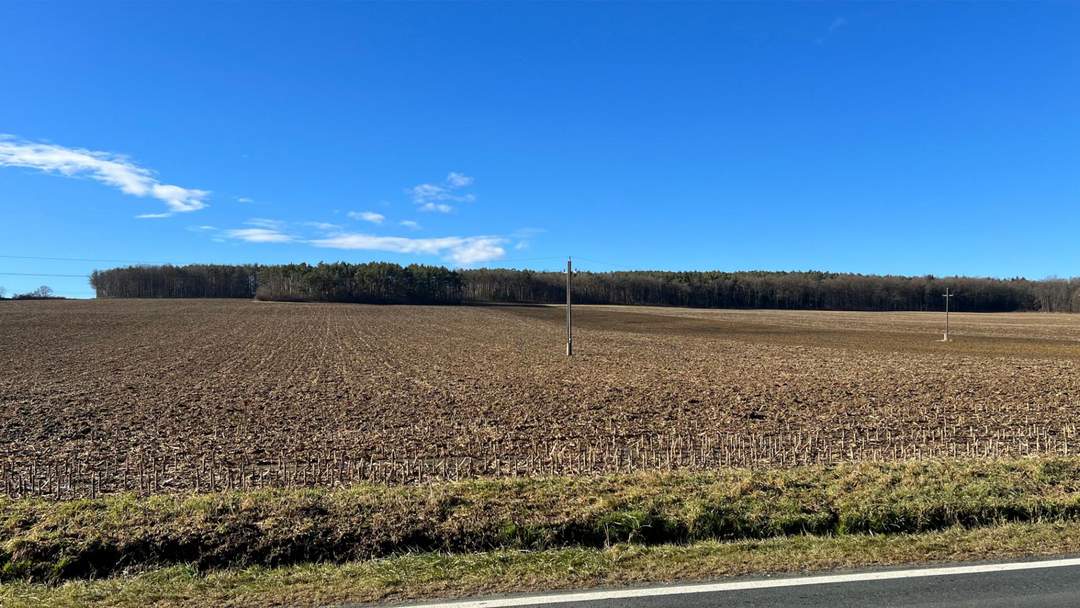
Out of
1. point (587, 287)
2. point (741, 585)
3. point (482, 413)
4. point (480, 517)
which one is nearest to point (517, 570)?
point (480, 517)

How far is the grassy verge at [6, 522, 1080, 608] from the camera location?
5.50m

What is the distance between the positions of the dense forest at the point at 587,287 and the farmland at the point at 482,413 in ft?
413

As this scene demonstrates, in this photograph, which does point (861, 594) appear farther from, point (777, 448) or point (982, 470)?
point (777, 448)

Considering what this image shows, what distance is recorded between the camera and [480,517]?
7133 millimetres

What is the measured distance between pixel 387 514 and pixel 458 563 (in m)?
1.29

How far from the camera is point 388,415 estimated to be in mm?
17281

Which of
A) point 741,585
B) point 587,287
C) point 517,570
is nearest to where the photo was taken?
point 741,585

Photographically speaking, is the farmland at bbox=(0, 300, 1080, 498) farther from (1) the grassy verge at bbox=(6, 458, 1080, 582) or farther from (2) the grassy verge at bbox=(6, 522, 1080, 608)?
(2) the grassy verge at bbox=(6, 522, 1080, 608)

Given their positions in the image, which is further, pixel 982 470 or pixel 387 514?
pixel 982 470

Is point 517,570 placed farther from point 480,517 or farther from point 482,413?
point 482,413

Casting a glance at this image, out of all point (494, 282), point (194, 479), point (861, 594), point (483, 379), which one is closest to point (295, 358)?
point (483, 379)

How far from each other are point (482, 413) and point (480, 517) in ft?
34.6

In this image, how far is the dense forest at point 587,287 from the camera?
533 ft

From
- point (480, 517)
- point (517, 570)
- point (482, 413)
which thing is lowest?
point (482, 413)
